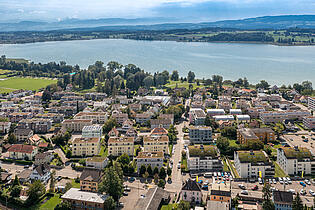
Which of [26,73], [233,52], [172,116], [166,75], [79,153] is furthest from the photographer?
[233,52]

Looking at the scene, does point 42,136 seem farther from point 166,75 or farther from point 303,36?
point 303,36

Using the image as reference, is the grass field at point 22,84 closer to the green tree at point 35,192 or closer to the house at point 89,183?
the green tree at point 35,192

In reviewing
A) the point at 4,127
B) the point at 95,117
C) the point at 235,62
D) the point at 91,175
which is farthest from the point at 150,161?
the point at 235,62

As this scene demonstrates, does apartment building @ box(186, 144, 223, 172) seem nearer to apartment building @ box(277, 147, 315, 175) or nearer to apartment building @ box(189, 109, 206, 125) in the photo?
apartment building @ box(277, 147, 315, 175)

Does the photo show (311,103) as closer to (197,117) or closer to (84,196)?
(197,117)

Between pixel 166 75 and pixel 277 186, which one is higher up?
pixel 166 75

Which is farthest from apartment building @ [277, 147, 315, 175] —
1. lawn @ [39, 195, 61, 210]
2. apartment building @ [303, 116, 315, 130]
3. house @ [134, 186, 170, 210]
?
lawn @ [39, 195, 61, 210]

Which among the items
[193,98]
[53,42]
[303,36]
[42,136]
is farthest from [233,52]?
[53,42]
